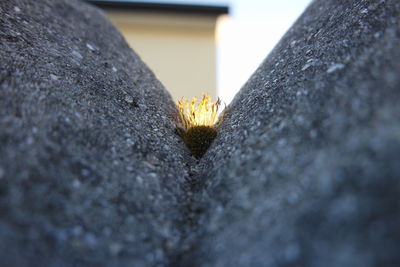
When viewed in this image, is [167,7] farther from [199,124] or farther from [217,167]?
[217,167]

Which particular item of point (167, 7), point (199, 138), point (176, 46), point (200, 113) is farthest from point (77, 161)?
point (167, 7)

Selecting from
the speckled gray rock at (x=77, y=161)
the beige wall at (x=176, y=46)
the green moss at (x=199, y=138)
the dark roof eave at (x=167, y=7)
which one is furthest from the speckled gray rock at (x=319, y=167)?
the dark roof eave at (x=167, y=7)

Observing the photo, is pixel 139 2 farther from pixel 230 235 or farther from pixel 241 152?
pixel 230 235

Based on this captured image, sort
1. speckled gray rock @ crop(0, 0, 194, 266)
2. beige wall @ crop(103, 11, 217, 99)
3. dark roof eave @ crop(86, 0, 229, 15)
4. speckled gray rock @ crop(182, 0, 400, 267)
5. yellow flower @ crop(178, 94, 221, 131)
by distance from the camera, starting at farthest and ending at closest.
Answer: beige wall @ crop(103, 11, 217, 99)
dark roof eave @ crop(86, 0, 229, 15)
yellow flower @ crop(178, 94, 221, 131)
speckled gray rock @ crop(0, 0, 194, 266)
speckled gray rock @ crop(182, 0, 400, 267)

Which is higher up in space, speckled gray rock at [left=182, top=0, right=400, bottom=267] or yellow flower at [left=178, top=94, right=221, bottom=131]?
yellow flower at [left=178, top=94, right=221, bottom=131]

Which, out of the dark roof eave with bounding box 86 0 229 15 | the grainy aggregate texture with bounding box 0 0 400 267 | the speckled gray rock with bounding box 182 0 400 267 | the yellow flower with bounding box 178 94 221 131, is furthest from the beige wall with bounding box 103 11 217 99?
the speckled gray rock with bounding box 182 0 400 267

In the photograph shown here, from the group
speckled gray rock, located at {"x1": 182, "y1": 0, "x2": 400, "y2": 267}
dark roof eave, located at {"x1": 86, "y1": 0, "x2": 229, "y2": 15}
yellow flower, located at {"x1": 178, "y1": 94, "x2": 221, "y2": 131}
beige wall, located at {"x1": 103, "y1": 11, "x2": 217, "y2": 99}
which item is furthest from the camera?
beige wall, located at {"x1": 103, "y1": 11, "x2": 217, "y2": 99}

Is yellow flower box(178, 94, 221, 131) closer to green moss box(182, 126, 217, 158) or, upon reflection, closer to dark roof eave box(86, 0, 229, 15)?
green moss box(182, 126, 217, 158)

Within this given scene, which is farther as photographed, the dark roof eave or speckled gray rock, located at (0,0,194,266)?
the dark roof eave
